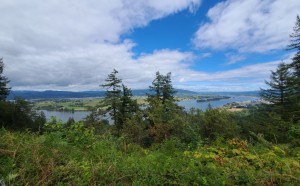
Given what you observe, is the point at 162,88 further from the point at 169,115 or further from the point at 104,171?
the point at 104,171

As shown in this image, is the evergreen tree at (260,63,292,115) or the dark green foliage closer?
the dark green foliage

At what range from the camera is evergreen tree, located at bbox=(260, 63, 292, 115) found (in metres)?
29.7

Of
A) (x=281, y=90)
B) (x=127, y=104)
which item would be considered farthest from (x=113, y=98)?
(x=281, y=90)

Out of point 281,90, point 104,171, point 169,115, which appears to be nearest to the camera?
point 104,171

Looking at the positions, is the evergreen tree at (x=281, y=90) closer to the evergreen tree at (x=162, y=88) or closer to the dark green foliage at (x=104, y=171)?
the evergreen tree at (x=162, y=88)

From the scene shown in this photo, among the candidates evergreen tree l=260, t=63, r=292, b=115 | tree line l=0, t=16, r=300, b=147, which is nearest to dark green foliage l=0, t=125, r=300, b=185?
tree line l=0, t=16, r=300, b=147

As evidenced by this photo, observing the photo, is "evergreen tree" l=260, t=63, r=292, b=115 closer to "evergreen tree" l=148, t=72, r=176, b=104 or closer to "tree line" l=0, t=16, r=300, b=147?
"tree line" l=0, t=16, r=300, b=147

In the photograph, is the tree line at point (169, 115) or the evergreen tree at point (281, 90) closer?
the tree line at point (169, 115)

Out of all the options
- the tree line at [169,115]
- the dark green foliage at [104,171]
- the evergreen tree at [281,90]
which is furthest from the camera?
the evergreen tree at [281,90]

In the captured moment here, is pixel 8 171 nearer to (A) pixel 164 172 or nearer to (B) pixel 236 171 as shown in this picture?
(A) pixel 164 172

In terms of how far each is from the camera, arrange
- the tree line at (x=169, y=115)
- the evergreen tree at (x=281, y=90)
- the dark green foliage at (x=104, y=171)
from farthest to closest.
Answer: the evergreen tree at (x=281, y=90), the tree line at (x=169, y=115), the dark green foliage at (x=104, y=171)

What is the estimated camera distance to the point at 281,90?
30.9 metres

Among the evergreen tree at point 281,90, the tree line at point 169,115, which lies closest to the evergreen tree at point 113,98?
the tree line at point 169,115

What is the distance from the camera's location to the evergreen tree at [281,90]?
97.4ft
